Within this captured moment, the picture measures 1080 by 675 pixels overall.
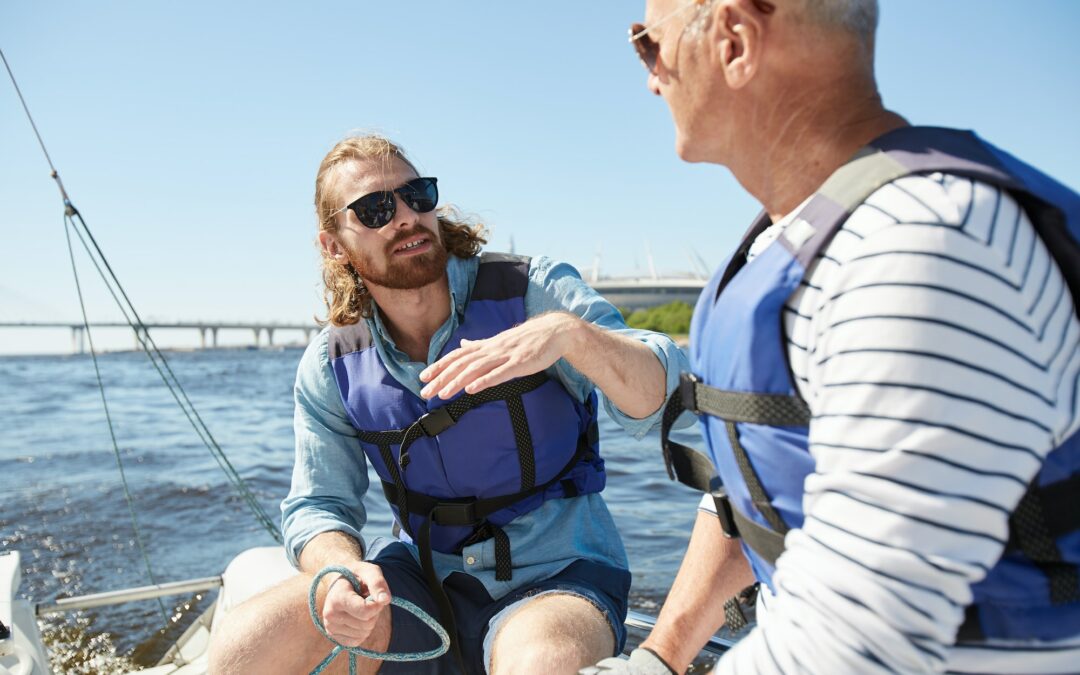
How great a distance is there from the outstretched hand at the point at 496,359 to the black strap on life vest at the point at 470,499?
23.8 inches

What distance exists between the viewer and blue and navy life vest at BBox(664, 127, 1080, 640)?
930 mm

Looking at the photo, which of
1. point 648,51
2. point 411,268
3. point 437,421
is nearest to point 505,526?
point 437,421

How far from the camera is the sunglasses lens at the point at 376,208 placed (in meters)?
2.52

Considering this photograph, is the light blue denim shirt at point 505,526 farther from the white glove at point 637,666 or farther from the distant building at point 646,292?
the distant building at point 646,292

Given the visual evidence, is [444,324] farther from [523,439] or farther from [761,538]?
[761,538]

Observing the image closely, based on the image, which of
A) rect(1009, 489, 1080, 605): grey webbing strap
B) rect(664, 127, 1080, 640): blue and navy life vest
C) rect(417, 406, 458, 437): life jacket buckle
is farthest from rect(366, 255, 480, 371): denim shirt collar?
rect(1009, 489, 1080, 605): grey webbing strap

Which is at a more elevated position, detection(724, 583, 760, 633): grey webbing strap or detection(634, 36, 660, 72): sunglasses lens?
detection(634, 36, 660, 72): sunglasses lens

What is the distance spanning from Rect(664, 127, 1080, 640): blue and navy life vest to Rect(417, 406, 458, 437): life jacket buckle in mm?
932

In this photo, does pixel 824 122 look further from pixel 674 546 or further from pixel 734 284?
pixel 674 546

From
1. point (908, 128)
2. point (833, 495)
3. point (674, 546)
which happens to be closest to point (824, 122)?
point (908, 128)

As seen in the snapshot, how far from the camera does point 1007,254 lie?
2.93ft

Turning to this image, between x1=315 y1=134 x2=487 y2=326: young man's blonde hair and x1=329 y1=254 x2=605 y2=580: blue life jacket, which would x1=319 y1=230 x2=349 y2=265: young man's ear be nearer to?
x1=315 y1=134 x2=487 y2=326: young man's blonde hair

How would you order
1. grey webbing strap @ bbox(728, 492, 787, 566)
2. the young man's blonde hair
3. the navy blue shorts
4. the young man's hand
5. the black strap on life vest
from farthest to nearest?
the young man's blonde hair < the black strap on life vest < the navy blue shorts < the young man's hand < grey webbing strap @ bbox(728, 492, 787, 566)

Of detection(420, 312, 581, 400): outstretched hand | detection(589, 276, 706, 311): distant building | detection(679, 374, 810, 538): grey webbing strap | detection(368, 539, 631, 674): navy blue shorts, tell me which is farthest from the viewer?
detection(589, 276, 706, 311): distant building
